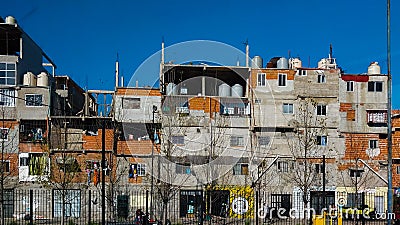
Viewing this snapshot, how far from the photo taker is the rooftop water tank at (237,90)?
4550cm

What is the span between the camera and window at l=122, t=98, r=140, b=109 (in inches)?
1682

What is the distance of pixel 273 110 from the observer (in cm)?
4350

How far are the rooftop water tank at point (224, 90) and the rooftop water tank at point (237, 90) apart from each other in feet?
1.45

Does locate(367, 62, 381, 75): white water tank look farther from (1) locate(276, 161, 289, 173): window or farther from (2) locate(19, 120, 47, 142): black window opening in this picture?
(2) locate(19, 120, 47, 142): black window opening

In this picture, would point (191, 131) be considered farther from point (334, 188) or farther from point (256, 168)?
point (334, 188)

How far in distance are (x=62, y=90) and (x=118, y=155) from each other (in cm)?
1008

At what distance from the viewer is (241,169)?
4206cm

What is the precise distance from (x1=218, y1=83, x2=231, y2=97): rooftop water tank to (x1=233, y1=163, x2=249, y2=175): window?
6.45m

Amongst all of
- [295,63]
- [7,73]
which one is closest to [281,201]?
[295,63]

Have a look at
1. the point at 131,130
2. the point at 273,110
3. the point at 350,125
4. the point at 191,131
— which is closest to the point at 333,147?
the point at 350,125

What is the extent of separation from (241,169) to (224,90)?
24.1ft

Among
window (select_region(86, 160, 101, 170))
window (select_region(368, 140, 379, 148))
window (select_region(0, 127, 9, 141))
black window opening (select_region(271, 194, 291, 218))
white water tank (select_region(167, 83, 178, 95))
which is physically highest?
white water tank (select_region(167, 83, 178, 95))

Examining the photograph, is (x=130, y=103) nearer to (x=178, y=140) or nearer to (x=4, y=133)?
(x=178, y=140)

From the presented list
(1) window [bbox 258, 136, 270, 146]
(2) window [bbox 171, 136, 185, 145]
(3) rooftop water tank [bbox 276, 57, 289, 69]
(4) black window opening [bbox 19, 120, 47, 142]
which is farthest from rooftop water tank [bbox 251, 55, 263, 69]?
(4) black window opening [bbox 19, 120, 47, 142]
